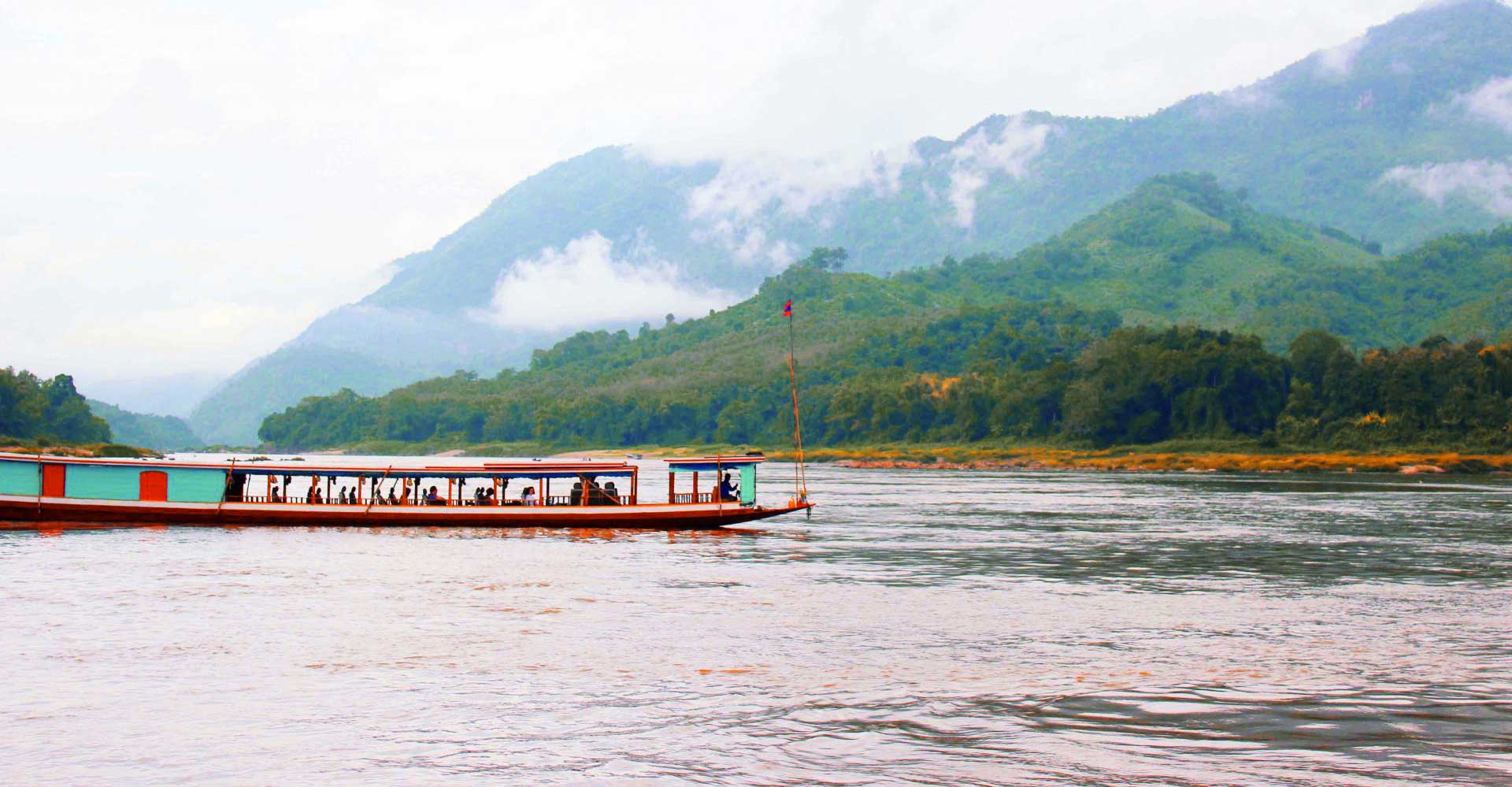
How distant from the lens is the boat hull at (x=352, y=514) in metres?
53.6

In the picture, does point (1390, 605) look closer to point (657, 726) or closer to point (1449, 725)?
point (1449, 725)

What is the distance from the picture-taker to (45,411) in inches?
5664

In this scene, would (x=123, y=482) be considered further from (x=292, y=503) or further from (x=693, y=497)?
(x=693, y=497)

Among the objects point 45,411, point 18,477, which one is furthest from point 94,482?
point 45,411

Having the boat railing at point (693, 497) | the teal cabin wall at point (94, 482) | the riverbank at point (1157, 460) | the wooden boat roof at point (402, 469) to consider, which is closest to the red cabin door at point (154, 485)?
the wooden boat roof at point (402, 469)

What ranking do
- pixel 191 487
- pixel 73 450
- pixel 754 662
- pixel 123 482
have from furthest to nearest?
1. pixel 73 450
2. pixel 191 487
3. pixel 123 482
4. pixel 754 662

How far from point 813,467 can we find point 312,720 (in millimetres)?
131193

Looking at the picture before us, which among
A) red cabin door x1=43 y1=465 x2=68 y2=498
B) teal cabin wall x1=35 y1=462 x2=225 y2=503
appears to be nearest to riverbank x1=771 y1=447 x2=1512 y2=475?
teal cabin wall x1=35 y1=462 x2=225 y2=503

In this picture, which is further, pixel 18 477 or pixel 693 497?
pixel 693 497

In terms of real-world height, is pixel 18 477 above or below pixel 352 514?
above

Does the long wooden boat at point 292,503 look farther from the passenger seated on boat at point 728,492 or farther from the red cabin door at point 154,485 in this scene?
the passenger seated on boat at point 728,492

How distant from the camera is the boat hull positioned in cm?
5356

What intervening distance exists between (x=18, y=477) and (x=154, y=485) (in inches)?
198

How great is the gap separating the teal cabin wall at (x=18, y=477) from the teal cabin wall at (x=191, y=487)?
194 inches
